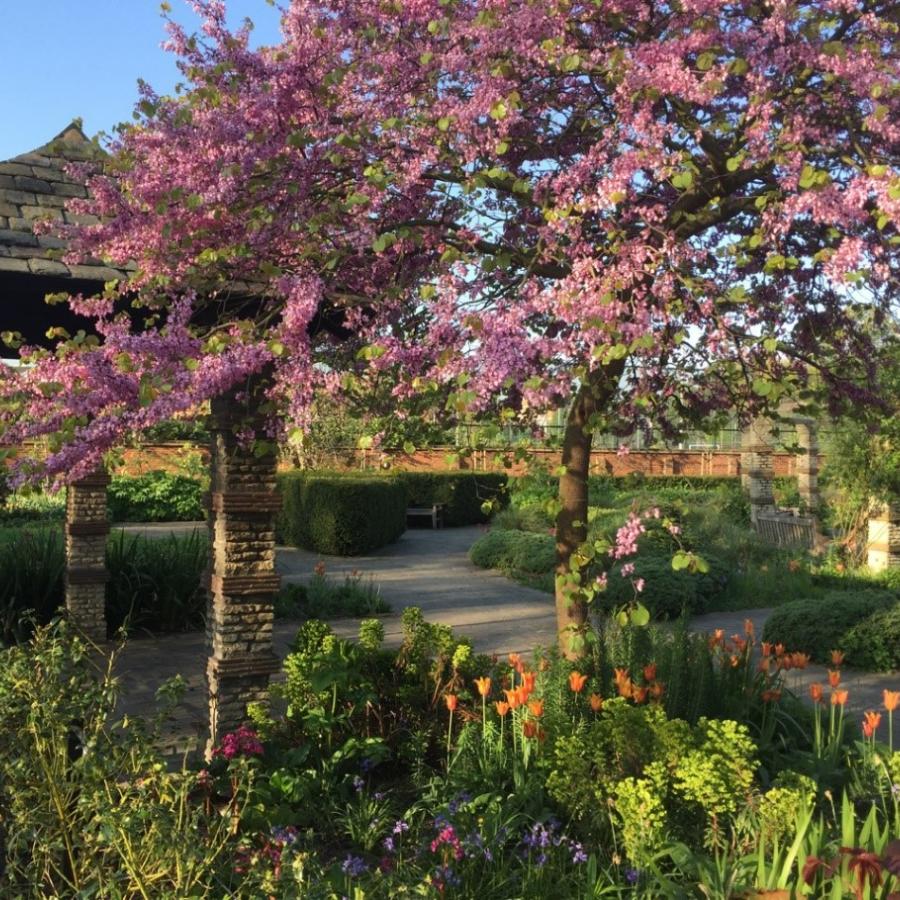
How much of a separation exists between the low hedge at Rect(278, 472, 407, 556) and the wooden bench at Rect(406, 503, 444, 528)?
4.80m

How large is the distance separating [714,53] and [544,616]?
7.78m

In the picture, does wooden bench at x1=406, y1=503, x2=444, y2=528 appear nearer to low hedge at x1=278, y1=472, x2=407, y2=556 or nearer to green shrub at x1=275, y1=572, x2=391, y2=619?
low hedge at x1=278, y1=472, x2=407, y2=556

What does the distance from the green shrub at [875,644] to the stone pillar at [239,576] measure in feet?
17.9

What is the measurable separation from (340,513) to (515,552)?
11.5ft

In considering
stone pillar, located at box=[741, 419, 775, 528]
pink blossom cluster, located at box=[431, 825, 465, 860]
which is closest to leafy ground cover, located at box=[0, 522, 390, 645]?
pink blossom cluster, located at box=[431, 825, 465, 860]

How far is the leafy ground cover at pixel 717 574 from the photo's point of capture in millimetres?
8281

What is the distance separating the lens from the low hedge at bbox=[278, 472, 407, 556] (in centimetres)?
1653

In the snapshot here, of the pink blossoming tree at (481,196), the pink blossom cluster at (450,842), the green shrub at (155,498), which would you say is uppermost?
the pink blossoming tree at (481,196)

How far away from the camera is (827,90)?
→ 4.13 metres

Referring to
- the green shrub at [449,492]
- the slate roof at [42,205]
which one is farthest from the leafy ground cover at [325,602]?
the green shrub at [449,492]

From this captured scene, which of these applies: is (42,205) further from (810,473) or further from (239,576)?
(810,473)

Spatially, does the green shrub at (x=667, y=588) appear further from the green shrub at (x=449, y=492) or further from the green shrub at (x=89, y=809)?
the green shrub at (x=449, y=492)

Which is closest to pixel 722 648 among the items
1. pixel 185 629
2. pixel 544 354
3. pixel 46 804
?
pixel 544 354

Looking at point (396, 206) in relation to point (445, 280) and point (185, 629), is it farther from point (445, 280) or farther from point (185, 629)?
point (185, 629)
